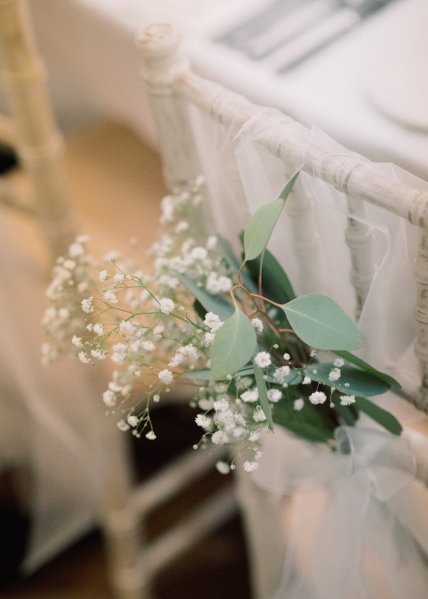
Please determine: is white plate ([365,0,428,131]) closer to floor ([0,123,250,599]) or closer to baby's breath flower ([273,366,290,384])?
baby's breath flower ([273,366,290,384])

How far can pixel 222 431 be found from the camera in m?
0.73

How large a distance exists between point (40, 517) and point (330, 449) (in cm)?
98

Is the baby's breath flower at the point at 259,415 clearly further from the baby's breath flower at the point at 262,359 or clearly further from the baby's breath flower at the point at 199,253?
the baby's breath flower at the point at 199,253

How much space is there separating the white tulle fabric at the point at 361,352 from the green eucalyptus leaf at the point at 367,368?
0.06 m

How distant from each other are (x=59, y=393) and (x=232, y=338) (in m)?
0.99

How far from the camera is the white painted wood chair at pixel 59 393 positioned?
125cm

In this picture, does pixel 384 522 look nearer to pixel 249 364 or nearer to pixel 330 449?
pixel 330 449

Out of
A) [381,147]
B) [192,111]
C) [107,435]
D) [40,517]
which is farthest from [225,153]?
[40,517]

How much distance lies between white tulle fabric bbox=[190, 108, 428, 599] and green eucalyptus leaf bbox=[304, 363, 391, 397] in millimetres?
52

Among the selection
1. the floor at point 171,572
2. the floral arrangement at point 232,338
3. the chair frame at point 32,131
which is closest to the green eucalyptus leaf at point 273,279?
the floral arrangement at point 232,338

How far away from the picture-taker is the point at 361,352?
0.86 m

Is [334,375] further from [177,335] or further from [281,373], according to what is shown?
[177,335]

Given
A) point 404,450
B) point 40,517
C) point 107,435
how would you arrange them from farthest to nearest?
point 40,517, point 107,435, point 404,450

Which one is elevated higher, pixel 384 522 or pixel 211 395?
pixel 211 395
